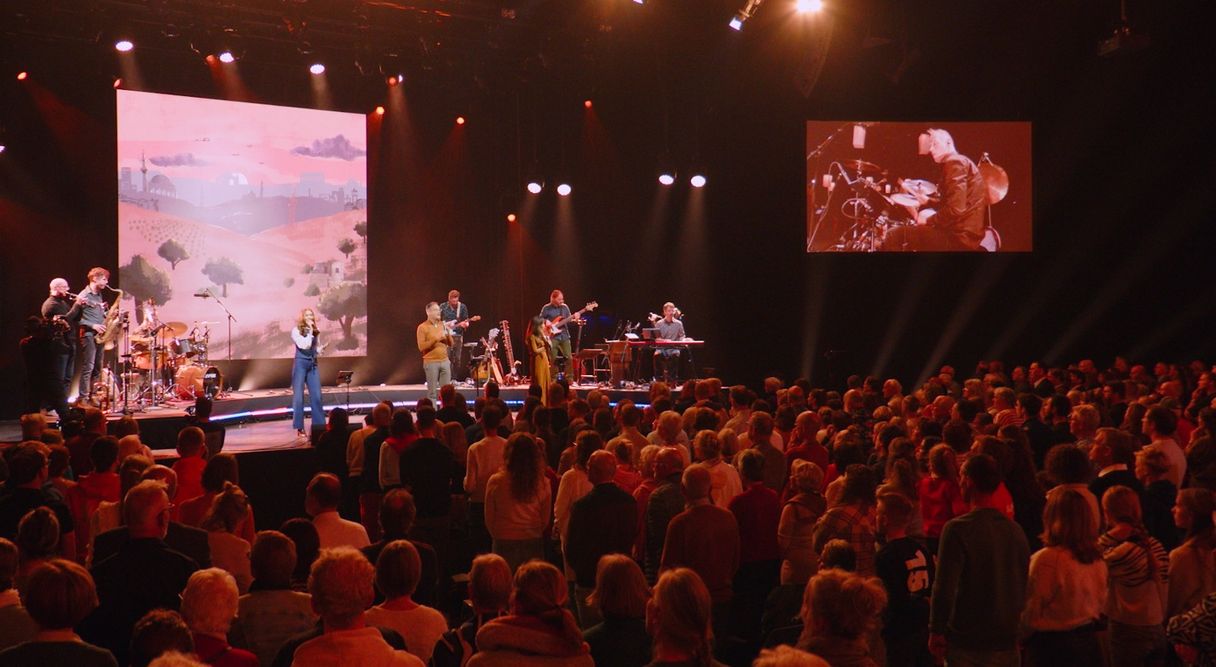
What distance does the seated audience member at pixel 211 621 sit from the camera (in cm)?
315

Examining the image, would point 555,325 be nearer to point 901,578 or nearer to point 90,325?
point 90,325

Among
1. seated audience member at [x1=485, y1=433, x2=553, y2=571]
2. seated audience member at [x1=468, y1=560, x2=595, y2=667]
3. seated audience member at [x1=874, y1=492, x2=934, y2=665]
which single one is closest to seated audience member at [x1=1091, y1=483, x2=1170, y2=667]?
seated audience member at [x1=874, y1=492, x2=934, y2=665]

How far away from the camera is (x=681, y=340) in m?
16.8

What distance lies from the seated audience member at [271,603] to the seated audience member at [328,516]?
952 millimetres

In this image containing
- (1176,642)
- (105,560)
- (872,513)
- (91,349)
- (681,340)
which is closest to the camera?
(1176,642)

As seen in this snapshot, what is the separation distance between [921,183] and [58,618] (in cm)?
1587

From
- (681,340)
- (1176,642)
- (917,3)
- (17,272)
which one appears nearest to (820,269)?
(681,340)

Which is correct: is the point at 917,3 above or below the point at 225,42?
above

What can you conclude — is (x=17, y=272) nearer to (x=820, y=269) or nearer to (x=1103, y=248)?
(x=820, y=269)

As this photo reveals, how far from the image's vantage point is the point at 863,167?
17.0 metres

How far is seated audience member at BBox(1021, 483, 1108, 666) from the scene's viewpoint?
160 inches

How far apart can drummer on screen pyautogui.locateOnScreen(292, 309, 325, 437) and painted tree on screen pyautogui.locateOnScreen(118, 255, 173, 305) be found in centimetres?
540

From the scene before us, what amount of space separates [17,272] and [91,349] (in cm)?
283

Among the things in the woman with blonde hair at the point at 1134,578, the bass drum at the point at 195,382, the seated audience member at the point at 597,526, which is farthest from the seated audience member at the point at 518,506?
the bass drum at the point at 195,382
